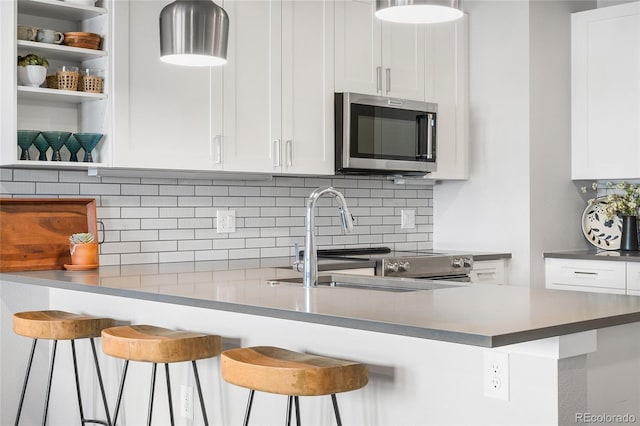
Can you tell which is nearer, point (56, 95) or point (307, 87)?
point (56, 95)

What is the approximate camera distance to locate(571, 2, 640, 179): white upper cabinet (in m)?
4.77

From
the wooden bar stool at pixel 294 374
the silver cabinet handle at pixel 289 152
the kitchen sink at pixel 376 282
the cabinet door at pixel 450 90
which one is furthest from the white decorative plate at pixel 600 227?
the wooden bar stool at pixel 294 374

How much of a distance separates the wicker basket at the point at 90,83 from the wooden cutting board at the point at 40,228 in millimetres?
520

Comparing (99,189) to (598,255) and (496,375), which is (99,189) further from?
(598,255)

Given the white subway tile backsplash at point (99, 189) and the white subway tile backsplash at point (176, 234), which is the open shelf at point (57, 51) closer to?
the white subway tile backsplash at point (99, 189)

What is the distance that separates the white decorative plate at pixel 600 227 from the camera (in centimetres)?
501

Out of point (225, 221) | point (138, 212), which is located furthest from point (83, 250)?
point (225, 221)

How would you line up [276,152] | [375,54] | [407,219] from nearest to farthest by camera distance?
[276,152] < [375,54] < [407,219]

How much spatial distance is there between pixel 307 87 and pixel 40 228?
4.99 ft

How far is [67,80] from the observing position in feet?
11.5

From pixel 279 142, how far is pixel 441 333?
239 centimetres

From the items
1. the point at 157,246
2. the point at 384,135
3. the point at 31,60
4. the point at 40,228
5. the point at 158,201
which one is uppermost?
the point at 31,60

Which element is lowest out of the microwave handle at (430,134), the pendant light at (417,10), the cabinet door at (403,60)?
the microwave handle at (430,134)

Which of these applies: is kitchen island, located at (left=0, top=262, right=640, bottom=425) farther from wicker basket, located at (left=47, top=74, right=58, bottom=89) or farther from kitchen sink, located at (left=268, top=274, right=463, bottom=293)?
wicker basket, located at (left=47, top=74, right=58, bottom=89)
